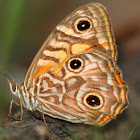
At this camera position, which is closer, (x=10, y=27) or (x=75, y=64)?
(x=10, y=27)

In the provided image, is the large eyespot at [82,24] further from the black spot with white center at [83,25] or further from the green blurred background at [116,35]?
the green blurred background at [116,35]

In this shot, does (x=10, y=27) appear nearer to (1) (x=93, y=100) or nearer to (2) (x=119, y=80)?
(1) (x=93, y=100)

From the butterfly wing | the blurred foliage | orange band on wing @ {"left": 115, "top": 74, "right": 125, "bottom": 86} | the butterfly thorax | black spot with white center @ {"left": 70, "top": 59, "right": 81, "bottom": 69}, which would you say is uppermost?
the blurred foliage

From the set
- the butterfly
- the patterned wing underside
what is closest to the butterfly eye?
the butterfly

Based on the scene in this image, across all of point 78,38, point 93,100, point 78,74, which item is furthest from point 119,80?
point 78,38

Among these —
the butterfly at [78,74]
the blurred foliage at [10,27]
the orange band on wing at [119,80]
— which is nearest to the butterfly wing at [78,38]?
the butterfly at [78,74]

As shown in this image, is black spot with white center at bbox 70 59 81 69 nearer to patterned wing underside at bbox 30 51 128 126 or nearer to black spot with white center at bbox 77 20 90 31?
patterned wing underside at bbox 30 51 128 126
